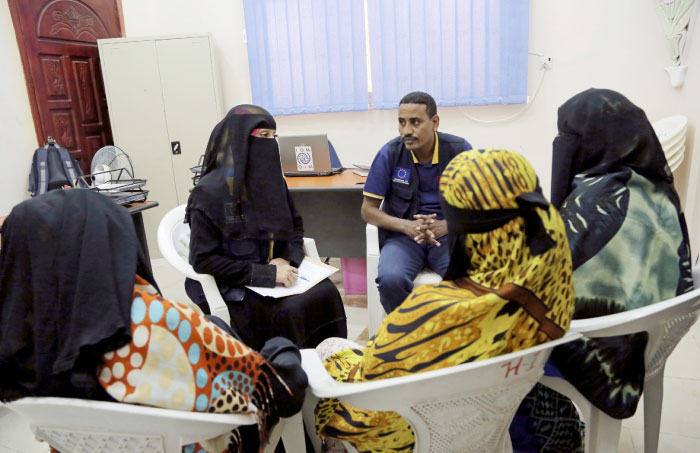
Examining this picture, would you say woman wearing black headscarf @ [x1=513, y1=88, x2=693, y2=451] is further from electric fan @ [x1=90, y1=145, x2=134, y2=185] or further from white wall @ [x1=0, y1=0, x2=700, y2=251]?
electric fan @ [x1=90, y1=145, x2=134, y2=185]

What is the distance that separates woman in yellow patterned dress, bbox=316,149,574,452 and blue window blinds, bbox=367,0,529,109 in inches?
124

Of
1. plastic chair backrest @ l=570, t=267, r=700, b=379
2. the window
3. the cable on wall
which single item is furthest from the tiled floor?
the window

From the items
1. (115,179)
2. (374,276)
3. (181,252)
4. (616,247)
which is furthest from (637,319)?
(115,179)

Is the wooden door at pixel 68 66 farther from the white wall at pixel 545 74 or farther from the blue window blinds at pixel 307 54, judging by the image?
the blue window blinds at pixel 307 54

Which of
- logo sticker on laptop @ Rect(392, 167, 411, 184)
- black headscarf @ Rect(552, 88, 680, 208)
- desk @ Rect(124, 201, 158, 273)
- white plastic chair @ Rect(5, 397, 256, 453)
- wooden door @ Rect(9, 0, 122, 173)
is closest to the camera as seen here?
white plastic chair @ Rect(5, 397, 256, 453)

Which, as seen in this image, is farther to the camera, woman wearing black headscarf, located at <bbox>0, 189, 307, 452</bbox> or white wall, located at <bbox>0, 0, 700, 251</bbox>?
white wall, located at <bbox>0, 0, 700, 251</bbox>

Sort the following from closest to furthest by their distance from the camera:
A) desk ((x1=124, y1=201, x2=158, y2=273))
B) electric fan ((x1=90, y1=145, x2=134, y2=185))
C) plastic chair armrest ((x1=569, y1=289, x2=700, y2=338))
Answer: plastic chair armrest ((x1=569, y1=289, x2=700, y2=338)) → desk ((x1=124, y1=201, x2=158, y2=273)) → electric fan ((x1=90, y1=145, x2=134, y2=185))

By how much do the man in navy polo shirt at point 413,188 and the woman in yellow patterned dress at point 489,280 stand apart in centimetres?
128

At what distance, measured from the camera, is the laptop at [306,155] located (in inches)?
128

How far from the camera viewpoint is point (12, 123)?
3.75m

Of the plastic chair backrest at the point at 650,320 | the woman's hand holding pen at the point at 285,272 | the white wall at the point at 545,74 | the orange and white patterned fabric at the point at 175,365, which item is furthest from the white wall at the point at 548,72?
the orange and white patterned fabric at the point at 175,365

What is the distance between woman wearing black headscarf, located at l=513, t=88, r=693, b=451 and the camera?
119 cm

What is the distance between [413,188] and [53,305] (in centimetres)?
178

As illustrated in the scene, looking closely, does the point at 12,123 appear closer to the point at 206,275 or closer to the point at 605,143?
the point at 206,275
